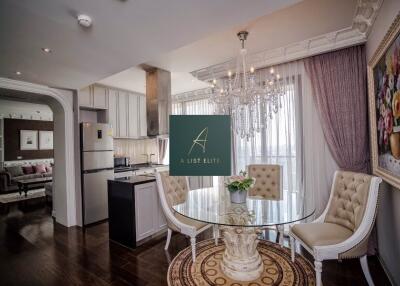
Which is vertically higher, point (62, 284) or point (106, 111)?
point (106, 111)

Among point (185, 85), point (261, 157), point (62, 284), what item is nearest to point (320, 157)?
point (261, 157)

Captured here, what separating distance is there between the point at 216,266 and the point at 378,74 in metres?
A: 2.51

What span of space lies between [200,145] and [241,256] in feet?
4.53

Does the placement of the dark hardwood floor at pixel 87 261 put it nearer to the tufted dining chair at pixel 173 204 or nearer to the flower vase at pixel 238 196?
the tufted dining chair at pixel 173 204

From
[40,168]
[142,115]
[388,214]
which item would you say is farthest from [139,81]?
[40,168]

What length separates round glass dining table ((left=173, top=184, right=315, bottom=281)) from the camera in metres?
1.84

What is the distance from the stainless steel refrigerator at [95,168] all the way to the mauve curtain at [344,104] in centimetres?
360

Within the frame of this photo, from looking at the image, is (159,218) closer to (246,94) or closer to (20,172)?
(246,94)

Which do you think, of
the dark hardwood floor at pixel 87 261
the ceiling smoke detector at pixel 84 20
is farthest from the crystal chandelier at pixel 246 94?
the dark hardwood floor at pixel 87 261

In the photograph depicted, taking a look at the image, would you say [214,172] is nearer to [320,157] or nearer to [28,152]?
[320,157]

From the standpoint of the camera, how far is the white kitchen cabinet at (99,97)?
4.31 m

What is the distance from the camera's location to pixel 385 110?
6.07 ft

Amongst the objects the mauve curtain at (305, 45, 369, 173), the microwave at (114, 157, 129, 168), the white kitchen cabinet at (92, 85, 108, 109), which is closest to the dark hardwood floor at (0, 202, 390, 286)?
the mauve curtain at (305, 45, 369, 173)

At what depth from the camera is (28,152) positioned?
25.2 feet
